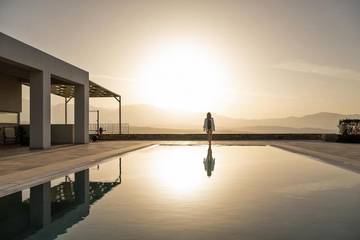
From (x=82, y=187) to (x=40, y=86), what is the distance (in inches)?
424

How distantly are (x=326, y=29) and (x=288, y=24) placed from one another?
3219mm

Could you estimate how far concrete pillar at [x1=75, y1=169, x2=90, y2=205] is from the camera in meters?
8.06

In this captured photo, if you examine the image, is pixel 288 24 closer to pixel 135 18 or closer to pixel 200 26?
pixel 200 26

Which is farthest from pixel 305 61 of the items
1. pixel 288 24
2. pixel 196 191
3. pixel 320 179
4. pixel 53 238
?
pixel 53 238

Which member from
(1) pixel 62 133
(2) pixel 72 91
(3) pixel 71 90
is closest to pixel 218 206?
(1) pixel 62 133

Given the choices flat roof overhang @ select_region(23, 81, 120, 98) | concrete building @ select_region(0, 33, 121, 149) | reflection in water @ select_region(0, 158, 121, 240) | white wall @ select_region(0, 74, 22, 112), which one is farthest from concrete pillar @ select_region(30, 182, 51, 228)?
flat roof overhang @ select_region(23, 81, 120, 98)

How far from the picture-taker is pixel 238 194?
27.5ft

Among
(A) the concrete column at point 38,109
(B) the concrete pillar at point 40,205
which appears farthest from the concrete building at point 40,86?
(B) the concrete pillar at point 40,205

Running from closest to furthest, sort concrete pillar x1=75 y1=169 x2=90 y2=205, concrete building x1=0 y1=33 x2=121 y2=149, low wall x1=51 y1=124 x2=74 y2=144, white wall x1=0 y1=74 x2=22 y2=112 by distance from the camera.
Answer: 1. concrete pillar x1=75 y1=169 x2=90 y2=205
2. concrete building x1=0 y1=33 x2=121 y2=149
3. white wall x1=0 y1=74 x2=22 y2=112
4. low wall x1=51 y1=124 x2=74 y2=144

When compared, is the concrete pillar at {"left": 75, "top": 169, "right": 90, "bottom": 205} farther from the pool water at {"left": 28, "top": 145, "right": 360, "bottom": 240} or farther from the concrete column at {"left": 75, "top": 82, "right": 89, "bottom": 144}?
the concrete column at {"left": 75, "top": 82, "right": 89, "bottom": 144}

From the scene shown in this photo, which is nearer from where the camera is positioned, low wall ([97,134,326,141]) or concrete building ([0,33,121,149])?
concrete building ([0,33,121,149])

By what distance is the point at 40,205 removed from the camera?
24.2 ft

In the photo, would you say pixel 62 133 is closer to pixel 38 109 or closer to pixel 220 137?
pixel 38 109

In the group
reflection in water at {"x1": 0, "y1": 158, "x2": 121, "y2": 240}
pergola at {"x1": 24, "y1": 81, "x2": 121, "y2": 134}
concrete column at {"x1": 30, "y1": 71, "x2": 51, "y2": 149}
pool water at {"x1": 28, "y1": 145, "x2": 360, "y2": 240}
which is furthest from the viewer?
pergola at {"x1": 24, "y1": 81, "x2": 121, "y2": 134}
